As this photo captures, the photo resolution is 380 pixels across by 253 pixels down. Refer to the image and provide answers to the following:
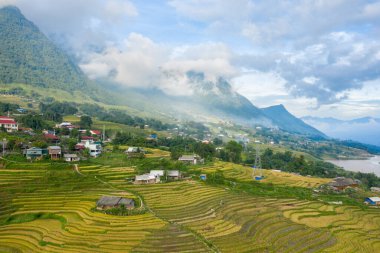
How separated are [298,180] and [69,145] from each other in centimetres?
5681

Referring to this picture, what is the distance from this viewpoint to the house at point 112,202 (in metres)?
Result: 45.3

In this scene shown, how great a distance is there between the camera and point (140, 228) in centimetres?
3844

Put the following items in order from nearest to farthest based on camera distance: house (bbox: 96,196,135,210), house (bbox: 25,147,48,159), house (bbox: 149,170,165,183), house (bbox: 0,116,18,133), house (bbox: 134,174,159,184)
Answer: house (bbox: 96,196,135,210) < house (bbox: 134,174,159,184) < house (bbox: 149,170,165,183) < house (bbox: 25,147,48,159) < house (bbox: 0,116,18,133)

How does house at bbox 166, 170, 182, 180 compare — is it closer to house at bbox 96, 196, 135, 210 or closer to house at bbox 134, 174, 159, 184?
house at bbox 134, 174, 159, 184

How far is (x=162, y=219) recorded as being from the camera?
138ft

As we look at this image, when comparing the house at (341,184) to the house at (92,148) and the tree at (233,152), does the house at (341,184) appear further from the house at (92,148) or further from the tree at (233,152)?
the house at (92,148)

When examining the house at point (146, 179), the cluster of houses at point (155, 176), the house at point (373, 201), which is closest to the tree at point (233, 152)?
the cluster of houses at point (155, 176)

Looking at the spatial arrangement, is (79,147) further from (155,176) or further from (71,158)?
(155,176)

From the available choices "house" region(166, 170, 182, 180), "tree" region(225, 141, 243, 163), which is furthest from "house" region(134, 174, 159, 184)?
"tree" region(225, 141, 243, 163)

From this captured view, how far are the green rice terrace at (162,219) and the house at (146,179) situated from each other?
8.60 ft

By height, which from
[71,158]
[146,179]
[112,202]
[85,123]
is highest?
[85,123]

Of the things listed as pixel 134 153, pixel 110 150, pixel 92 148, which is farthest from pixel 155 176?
pixel 110 150

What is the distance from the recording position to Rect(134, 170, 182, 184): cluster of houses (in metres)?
61.0

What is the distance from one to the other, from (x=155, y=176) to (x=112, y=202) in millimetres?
18027
